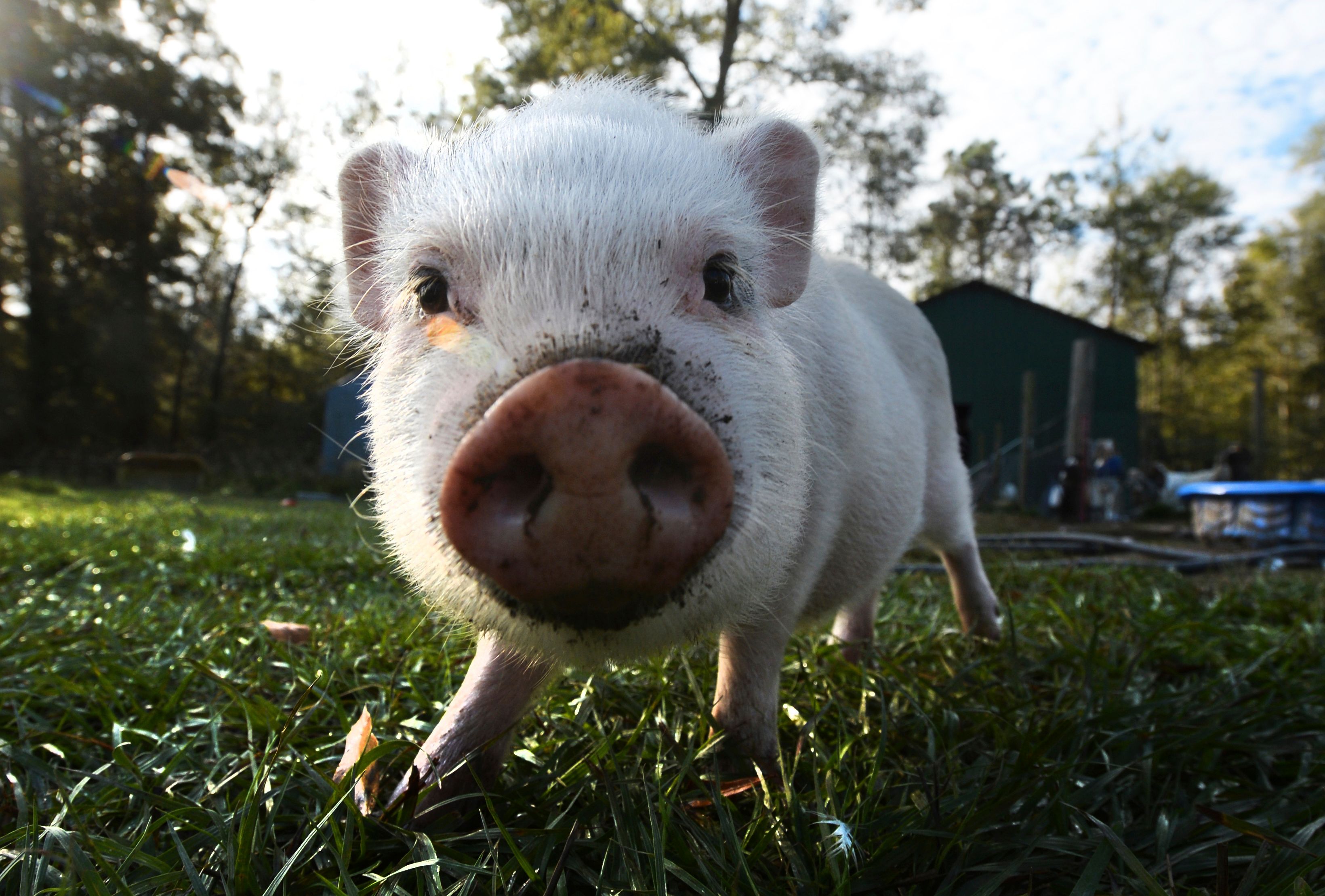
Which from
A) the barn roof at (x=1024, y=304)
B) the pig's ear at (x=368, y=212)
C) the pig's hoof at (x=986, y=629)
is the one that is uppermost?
the barn roof at (x=1024, y=304)

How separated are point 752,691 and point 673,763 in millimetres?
227

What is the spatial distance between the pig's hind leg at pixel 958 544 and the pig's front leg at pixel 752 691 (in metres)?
1.30

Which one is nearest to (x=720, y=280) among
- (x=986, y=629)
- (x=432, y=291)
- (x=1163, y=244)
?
(x=432, y=291)

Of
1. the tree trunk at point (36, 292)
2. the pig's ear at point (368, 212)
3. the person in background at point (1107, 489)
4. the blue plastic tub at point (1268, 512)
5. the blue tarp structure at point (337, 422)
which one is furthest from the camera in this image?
the blue tarp structure at point (337, 422)

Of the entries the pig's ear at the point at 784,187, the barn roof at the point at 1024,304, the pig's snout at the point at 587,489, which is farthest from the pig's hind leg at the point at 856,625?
the barn roof at the point at 1024,304

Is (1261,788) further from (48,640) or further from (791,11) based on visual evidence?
(791,11)

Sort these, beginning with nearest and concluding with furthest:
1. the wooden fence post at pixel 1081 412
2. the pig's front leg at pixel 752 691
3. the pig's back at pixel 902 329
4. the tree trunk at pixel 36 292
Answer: the pig's front leg at pixel 752 691 → the pig's back at pixel 902 329 → the wooden fence post at pixel 1081 412 → the tree trunk at pixel 36 292

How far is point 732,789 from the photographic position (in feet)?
4.90

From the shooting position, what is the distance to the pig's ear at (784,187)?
1693 millimetres

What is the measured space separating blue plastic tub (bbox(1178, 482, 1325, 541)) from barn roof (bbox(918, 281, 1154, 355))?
17.8ft

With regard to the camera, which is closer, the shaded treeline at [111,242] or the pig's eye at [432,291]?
the pig's eye at [432,291]

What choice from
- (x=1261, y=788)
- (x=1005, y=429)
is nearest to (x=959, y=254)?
(x=1005, y=429)

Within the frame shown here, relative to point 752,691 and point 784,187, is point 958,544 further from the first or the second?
point 784,187

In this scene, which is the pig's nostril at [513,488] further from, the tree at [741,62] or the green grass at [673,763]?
the tree at [741,62]
